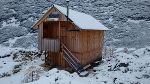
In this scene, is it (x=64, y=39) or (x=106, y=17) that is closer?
(x=64, y=39)

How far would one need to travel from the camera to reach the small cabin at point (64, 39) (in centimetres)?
2488

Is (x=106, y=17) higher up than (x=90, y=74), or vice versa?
(x=90, y=74)

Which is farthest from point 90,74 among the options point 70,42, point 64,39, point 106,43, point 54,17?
point 106,43

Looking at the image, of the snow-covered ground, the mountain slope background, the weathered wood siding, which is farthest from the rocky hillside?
the weathered wood siding

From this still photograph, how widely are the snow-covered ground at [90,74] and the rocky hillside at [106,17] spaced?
55.2ft

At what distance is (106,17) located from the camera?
6362cm

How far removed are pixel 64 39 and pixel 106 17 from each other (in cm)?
3918

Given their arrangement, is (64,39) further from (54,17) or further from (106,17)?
(106,17)

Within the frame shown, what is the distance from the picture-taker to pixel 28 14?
2515 inches

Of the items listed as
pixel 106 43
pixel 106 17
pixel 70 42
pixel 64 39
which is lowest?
pixel 106 43

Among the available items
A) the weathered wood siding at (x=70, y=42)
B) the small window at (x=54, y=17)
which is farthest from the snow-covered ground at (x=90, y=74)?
the small window at (x=54, y=17)

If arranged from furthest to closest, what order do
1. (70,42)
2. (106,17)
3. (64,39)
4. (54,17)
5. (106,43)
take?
1. (106,17)
2. (106,43)
3. (64,39)
4. (70,42)
5. (54,17)

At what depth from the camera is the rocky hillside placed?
5047 cm

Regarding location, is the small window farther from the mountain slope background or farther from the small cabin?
the mountain slope background
